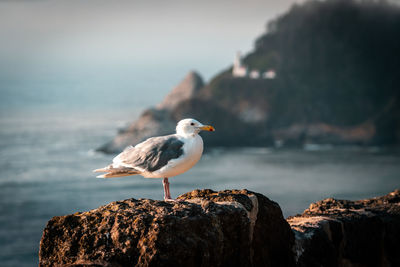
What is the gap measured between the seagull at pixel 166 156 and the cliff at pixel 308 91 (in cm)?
9060

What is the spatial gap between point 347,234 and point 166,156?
2625 millimetres

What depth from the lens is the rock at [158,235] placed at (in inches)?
201

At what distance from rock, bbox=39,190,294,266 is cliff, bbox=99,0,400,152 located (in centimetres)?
9212

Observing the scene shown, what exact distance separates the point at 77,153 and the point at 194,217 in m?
91.4

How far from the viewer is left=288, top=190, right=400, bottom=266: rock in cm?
680

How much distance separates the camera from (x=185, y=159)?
6910 millimetres

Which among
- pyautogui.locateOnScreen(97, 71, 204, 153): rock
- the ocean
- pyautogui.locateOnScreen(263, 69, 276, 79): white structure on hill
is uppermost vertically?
pyautogui.locateOnScreen(263, 69, 276, 79): white structure on hill

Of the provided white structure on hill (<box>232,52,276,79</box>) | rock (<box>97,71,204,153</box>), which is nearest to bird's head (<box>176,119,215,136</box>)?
rock (<box>97,71,204,153</box>)

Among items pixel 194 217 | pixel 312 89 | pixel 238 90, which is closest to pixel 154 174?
pixel 194 217

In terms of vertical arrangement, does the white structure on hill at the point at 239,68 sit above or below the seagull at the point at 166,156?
above

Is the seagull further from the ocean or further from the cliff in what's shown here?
the cliff

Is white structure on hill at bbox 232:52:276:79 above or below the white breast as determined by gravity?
above

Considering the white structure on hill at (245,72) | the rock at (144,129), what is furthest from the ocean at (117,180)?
the white structure on hill at (245,72)

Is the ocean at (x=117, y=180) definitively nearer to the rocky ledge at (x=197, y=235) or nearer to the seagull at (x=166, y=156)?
the seagull at (x=166, y=156)
